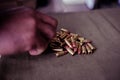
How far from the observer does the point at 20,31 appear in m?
0.26

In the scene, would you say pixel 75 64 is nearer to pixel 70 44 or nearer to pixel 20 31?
pixel 70 44

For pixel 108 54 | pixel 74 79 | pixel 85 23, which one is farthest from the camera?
pixel 85 23

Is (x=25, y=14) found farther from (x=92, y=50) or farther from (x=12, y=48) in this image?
(x=92, y=50)

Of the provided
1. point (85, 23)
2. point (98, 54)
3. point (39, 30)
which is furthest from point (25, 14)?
point (85, 23)

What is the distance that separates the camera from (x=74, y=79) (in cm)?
57

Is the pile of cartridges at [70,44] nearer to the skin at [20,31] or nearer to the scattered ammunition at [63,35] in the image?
the scattered ammunition at [63,35]

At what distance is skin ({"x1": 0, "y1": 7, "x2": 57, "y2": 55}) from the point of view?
0.80ft

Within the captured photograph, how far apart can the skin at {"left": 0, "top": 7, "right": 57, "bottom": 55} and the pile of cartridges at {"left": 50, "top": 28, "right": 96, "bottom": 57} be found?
388 millimetres

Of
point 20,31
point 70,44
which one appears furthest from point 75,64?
point 20,31

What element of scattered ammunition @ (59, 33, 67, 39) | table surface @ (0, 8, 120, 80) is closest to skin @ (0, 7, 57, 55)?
table surface @ (0, 8, 120, 80)

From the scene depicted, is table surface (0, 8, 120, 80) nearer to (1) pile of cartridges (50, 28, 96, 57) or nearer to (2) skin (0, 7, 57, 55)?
(1) pile of cartridges (50, 28, 96, 57)

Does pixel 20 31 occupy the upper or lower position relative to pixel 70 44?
upper

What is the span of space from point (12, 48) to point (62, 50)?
1.47 feet

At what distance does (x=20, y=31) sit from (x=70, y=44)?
476 mm
